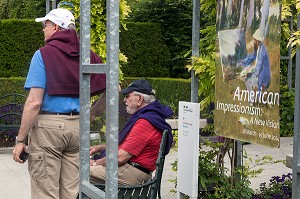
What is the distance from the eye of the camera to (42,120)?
4809 millimetres

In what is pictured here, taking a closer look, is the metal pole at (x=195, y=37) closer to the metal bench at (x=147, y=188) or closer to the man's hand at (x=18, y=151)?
the metal bench at (x=147, y=188)

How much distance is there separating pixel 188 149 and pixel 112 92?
2.45 metres

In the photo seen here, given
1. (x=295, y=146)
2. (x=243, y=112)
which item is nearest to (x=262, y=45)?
(x=243, y=112)

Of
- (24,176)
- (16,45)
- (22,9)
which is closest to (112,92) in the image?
(24,176)

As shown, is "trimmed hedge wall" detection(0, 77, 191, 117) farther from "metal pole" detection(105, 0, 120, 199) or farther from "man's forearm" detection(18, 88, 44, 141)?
"metal pole" detection(105, 0, 120, 199)

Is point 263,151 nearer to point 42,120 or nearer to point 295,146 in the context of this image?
point 42,120

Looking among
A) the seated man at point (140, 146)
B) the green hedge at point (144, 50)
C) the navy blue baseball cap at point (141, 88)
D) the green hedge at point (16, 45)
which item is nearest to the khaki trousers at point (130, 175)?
the seated man at point (140, 146)

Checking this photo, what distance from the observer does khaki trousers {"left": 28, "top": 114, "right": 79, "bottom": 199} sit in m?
4.79

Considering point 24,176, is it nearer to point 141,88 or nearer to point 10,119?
point 10,119

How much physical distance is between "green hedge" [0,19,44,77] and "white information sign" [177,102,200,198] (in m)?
9.96

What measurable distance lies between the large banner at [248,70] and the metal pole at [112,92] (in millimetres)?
1454

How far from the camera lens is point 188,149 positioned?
513 centimetres

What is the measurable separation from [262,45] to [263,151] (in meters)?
7.52

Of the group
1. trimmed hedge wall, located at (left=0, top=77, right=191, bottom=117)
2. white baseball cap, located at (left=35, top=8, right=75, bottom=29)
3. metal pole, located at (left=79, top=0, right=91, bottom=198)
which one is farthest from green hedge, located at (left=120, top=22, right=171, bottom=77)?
metal pole, located at (left=79, top=0, right=91, bottom=198)
